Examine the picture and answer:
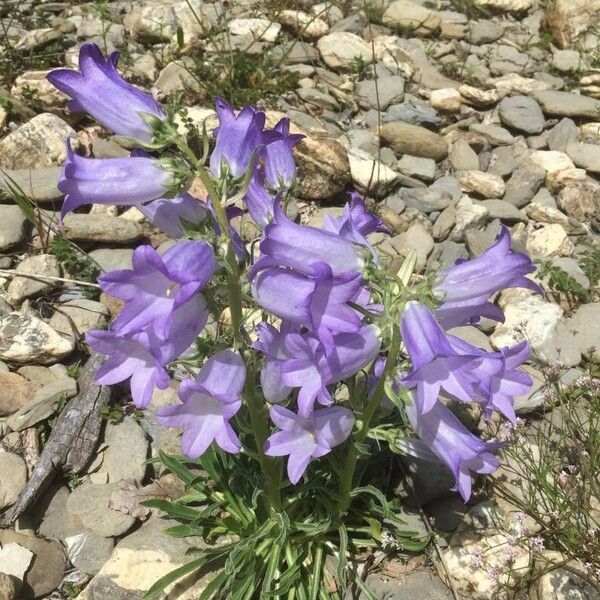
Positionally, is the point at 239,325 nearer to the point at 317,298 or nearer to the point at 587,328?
the point at 317,298

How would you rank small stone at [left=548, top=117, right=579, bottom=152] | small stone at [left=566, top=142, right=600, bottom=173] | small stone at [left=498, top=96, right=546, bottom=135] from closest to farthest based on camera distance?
1. small stone at [left=566, top=142, right=600, bottom=173]
2. small stone at [left=548, top=117, right=579, bottom=152]
3. small stone at [left=498, top=96, right=546, bottom=135]

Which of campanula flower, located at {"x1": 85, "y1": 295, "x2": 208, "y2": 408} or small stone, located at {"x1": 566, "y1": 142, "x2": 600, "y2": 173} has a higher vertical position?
campanula flower, located at {"x1": 85, "y1": 295, "x2": 208, "y2": 408}

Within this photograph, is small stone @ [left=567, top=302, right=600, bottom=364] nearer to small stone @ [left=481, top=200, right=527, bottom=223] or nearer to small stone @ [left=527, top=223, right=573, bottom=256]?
small stone @ [left=527, top=223, right=573, bottom=256]

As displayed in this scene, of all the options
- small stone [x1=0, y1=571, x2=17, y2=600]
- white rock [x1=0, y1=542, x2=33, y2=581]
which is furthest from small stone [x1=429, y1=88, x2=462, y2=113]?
small stone [x1=0, y1=571, x2=17, y2=600]

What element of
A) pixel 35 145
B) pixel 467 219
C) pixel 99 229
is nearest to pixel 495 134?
pixel 467 219

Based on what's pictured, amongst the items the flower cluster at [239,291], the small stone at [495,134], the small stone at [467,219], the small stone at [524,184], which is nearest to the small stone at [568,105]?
the small stone at [495,134]

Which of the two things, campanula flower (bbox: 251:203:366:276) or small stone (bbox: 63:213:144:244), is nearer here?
campanula flower (bbox: 251:203:366:276)
